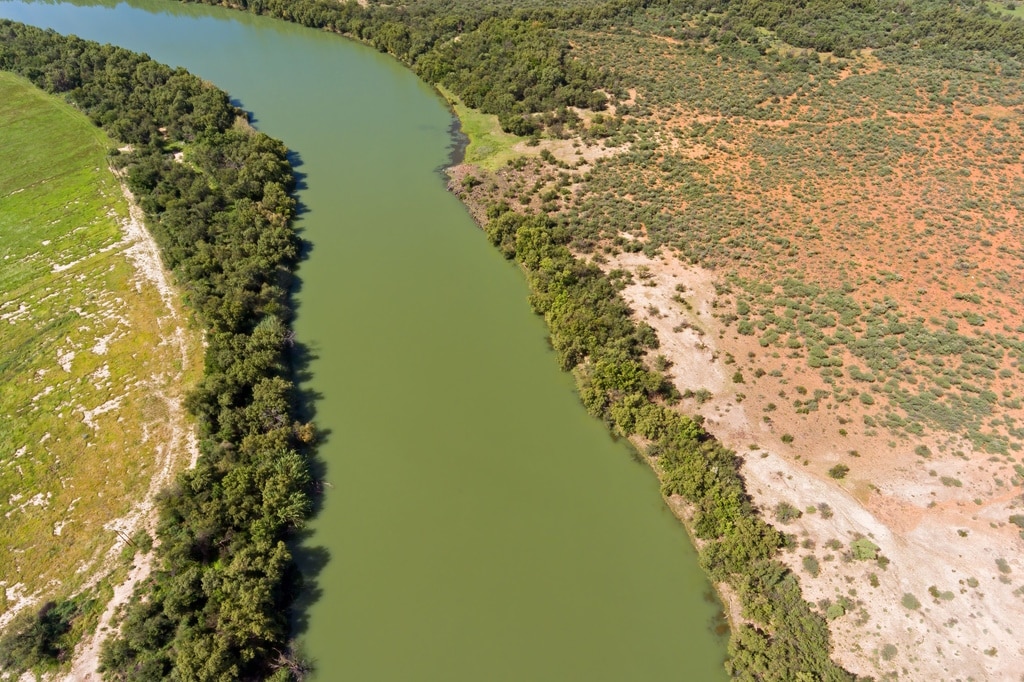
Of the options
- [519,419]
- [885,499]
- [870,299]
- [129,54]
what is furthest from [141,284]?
[870,299]

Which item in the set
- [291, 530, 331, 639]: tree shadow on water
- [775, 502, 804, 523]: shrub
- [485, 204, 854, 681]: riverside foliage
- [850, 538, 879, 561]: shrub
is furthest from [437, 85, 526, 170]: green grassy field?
[850, 538, 879, 561]: shrub

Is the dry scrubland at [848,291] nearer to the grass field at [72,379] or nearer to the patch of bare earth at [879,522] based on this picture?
the patch of bare earth at [879,522]

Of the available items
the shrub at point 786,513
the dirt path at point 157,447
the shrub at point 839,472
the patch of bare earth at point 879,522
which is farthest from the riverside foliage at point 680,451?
the dirt path at point 157,447

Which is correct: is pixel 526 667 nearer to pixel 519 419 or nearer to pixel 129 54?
pixel 519 419

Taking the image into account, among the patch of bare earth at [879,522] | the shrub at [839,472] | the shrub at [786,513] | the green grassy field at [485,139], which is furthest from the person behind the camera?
the green grassy field at [485,139]

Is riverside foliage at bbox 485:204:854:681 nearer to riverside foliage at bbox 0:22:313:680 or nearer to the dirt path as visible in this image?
riverside foliage at bbox 0:22:313:680
